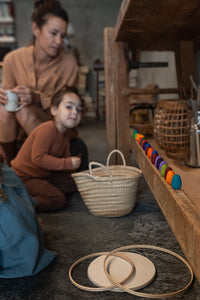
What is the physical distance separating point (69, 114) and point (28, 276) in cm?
91

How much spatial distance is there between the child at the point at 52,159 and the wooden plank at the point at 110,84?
0.20 meters

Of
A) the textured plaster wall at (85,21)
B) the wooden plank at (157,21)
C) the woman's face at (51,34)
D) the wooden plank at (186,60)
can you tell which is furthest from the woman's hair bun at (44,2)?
the textured plaster wall at (85,21)

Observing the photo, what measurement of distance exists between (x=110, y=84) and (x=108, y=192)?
71cm

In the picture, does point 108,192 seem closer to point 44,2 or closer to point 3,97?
point 3,97

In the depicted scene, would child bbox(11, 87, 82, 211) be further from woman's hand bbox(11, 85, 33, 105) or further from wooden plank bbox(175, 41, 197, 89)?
wooden plank bbox(175, 41, 197, 89)

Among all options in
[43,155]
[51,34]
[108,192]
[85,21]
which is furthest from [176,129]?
[85,21]

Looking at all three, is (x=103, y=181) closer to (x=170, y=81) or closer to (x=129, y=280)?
(x=129, y=280)

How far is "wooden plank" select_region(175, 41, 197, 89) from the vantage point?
1.87 metres

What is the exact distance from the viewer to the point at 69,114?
167 centimetres

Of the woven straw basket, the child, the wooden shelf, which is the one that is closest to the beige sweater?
the child

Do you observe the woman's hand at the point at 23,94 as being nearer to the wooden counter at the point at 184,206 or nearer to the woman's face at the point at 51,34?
the woman's face at the point at 51,34

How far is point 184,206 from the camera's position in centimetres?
67

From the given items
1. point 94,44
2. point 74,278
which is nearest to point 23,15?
point 94,44

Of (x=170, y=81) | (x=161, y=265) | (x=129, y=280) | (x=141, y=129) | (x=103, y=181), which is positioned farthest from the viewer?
(x=170, y=81)
